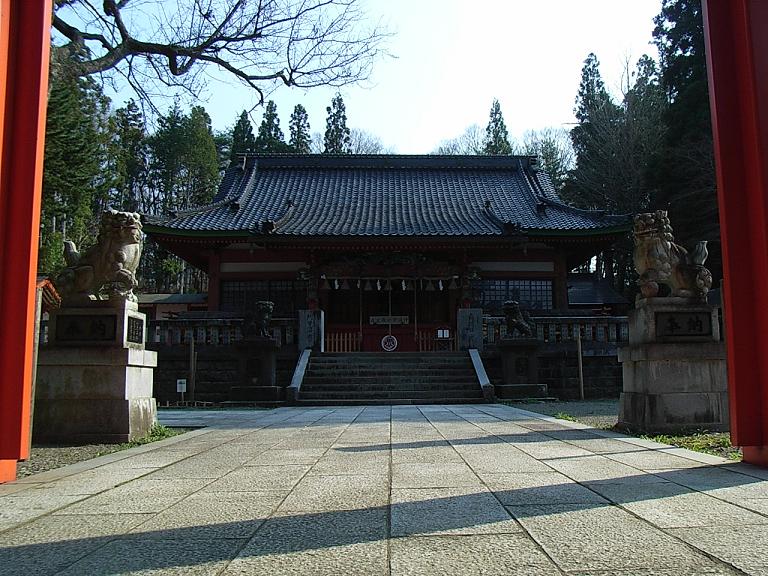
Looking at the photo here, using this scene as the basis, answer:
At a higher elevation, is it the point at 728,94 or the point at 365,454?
the point at 728,94

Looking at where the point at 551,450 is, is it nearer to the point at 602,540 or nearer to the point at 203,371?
the point at 602,540

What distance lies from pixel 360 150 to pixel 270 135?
271 inches

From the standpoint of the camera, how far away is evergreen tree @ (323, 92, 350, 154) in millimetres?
43094

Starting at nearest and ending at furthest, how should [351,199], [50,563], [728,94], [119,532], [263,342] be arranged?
[50,563]
[119,532]
[728,94]
[263,342]
[351,199]

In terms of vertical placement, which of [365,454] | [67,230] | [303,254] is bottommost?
[365,454]

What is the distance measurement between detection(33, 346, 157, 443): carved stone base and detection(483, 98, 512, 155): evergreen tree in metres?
36.8

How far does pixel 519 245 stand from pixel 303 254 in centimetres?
706

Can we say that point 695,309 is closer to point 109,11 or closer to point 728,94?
point 728,94

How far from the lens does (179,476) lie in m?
4.23

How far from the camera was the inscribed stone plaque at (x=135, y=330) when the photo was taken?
677 centimetres

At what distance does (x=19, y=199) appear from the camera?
4.15 metres

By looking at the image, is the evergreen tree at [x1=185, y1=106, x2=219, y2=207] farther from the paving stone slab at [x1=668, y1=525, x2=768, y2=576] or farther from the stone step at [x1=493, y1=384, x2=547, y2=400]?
the paving stone slab at [x1=668, y1=525, x2=768, y2=576]

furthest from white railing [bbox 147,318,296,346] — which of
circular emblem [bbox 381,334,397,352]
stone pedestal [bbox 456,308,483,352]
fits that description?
stone pedestal [bbox 456,308,483,352]

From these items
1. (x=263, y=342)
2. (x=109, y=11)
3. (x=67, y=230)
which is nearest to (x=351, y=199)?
(x=263, y=342)
